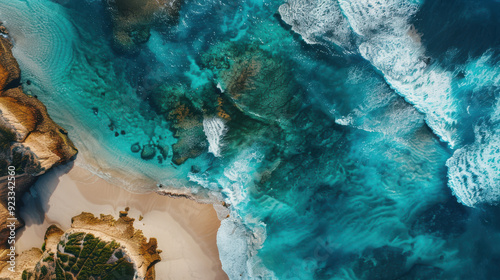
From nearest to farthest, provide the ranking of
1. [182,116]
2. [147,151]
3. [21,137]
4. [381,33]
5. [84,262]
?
[84,262] < [21,137] < [381,33] < [182,116] < [147,151]

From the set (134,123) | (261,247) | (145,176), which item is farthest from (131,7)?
(261,247)

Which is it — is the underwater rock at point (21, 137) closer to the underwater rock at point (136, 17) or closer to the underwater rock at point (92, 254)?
the underwater rock at point (92, 254)

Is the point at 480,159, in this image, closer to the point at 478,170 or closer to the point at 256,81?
the point at 478,170

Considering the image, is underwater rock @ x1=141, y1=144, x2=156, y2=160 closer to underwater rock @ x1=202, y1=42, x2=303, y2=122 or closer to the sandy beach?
the sandy beach

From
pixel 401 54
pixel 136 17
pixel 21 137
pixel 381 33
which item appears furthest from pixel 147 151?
pixel 401 54

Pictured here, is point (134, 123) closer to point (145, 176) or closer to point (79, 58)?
point (145, 176)

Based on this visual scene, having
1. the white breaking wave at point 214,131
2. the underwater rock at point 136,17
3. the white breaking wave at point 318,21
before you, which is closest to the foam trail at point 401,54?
the white breaking wave at point 318,21

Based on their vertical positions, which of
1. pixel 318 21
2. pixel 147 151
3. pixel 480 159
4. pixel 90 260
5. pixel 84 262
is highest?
pixel 480 159
